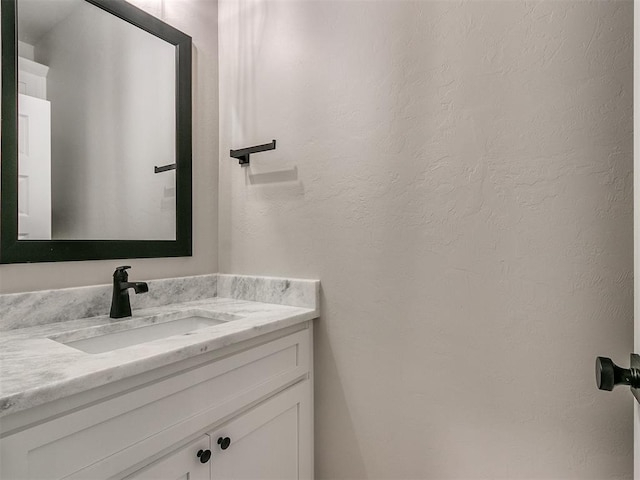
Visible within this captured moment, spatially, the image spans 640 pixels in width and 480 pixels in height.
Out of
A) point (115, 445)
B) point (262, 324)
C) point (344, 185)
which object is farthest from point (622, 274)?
point (115, 445)

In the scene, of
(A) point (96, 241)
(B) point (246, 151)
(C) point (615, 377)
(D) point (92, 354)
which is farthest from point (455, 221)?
(A) point (96, 241)

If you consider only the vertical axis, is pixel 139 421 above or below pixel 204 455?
above

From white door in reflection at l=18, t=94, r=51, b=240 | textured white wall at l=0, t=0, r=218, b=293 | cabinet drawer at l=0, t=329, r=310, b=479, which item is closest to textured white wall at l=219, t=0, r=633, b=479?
textured white wall at l=0, t=0, r=218, b=293

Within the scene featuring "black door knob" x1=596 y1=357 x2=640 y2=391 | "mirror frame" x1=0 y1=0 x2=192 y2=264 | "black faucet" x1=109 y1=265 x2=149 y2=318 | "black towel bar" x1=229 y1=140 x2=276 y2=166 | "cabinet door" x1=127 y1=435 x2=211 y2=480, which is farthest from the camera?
"black towel bar" x1=229 y1=140 x2=276 y2=166

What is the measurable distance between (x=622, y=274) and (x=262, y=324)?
2.87 ft

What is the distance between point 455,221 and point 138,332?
0.99 metres

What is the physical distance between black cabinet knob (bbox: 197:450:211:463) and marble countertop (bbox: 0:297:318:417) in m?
0.23

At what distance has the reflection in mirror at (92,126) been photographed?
100 centimetres

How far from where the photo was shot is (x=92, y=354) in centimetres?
80

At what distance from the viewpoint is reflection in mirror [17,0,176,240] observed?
1.00 meters

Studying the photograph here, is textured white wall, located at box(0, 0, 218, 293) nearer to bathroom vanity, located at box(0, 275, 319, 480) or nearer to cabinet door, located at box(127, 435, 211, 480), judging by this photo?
bathroom vanity, located at box(0, 275, 319, 480)

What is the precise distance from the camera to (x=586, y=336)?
849mm

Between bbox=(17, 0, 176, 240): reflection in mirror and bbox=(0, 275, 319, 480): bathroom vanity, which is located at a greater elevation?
bbox=(17, 0, 176, 240): reflection in mirror

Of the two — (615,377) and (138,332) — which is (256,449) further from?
(615,377)
